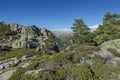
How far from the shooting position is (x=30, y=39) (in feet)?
251

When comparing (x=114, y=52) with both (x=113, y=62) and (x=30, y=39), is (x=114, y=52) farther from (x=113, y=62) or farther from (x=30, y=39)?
(x=30, y=39)

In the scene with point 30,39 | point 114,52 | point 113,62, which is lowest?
point 113,62

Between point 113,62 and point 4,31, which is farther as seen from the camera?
point 4,31

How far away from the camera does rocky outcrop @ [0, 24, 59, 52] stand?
2636 inches

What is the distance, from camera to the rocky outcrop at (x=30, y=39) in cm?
6696

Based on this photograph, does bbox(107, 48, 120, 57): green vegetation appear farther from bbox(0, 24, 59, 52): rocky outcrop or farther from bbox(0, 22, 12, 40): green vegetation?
bbox(0, 22, 12, 40): green vegetation

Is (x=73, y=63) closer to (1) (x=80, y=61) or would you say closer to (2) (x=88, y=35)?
(1) (x=80, y=61)

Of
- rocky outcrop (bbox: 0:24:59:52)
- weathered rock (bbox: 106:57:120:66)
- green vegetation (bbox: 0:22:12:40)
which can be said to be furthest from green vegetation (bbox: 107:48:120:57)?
green vegetation (bbox: 0:22:12:40)

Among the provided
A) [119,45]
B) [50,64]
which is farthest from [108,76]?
[119,45]

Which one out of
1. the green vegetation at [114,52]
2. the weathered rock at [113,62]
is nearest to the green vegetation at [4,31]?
the green vegetation at [114,52]

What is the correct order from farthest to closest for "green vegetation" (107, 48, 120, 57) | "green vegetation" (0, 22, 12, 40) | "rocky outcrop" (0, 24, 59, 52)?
"green vegetation" (0, 22, 12, 40)
"rocky outcrop" (0, 24, 59, 52)
"green vegetation" (107, 48, 120, 57)

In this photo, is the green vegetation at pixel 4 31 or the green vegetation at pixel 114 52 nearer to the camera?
the green vegetation at pixel 114 52

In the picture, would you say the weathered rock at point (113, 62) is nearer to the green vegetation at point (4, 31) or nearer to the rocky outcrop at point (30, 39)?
the rocky outcrop at point (30, 39)

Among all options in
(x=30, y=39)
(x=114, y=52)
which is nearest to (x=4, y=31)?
(x=30, y=39)
